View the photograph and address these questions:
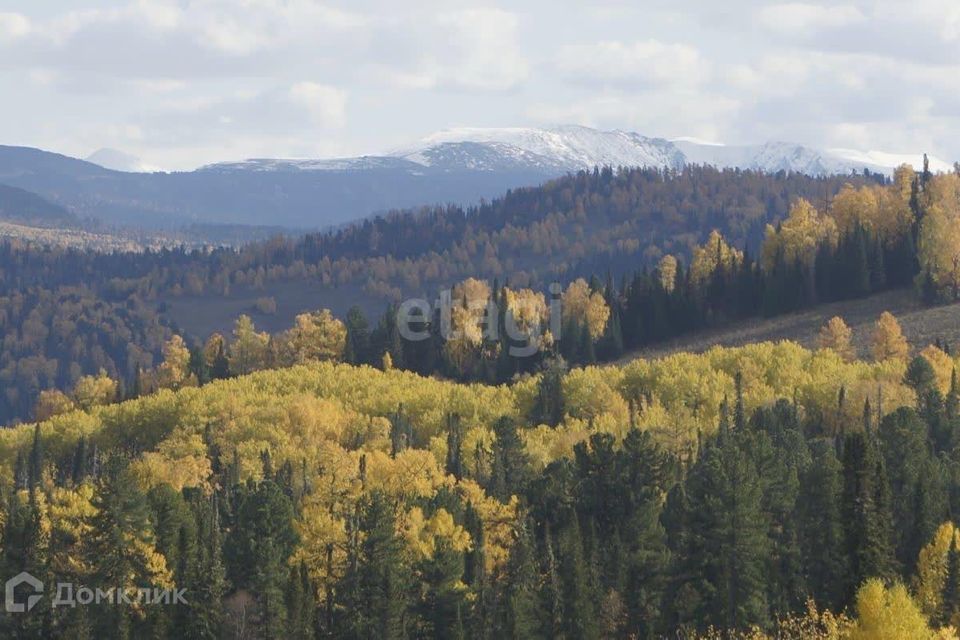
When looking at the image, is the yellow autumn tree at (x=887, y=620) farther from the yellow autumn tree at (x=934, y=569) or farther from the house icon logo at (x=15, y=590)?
the house icon logo at (x=15, y=590)

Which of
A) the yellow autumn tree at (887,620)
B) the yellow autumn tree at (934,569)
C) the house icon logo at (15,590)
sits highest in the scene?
the yellow autumn tree at (887,620)

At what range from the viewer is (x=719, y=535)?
10306 cm

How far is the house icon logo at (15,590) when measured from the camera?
351 ft

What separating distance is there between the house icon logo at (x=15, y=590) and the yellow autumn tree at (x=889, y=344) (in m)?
120

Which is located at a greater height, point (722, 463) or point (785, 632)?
point (722, 463)

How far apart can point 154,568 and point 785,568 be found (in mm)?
47078

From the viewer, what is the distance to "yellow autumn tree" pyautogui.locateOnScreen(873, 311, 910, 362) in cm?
19162

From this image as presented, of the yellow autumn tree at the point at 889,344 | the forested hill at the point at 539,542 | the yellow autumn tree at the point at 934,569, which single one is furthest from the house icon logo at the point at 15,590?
the yellow autumn tree at the point at 889,344

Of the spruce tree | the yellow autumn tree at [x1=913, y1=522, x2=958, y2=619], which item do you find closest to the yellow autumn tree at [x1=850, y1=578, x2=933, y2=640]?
the yellow autumn tree at [x1=913, y1=522, x2=958, y2=619]

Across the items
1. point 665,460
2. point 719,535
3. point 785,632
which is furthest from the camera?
point 665,460

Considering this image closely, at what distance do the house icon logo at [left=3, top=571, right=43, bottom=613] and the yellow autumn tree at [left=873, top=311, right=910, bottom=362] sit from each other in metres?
120

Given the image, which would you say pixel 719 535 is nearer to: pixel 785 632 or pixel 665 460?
pixel 785 632

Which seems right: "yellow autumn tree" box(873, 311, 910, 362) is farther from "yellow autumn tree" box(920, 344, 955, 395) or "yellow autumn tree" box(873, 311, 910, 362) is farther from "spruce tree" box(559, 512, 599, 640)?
"spruce tree" box(559, 512, 599, 640)

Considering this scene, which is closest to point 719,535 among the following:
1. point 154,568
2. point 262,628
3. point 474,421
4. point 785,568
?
point 785,568
